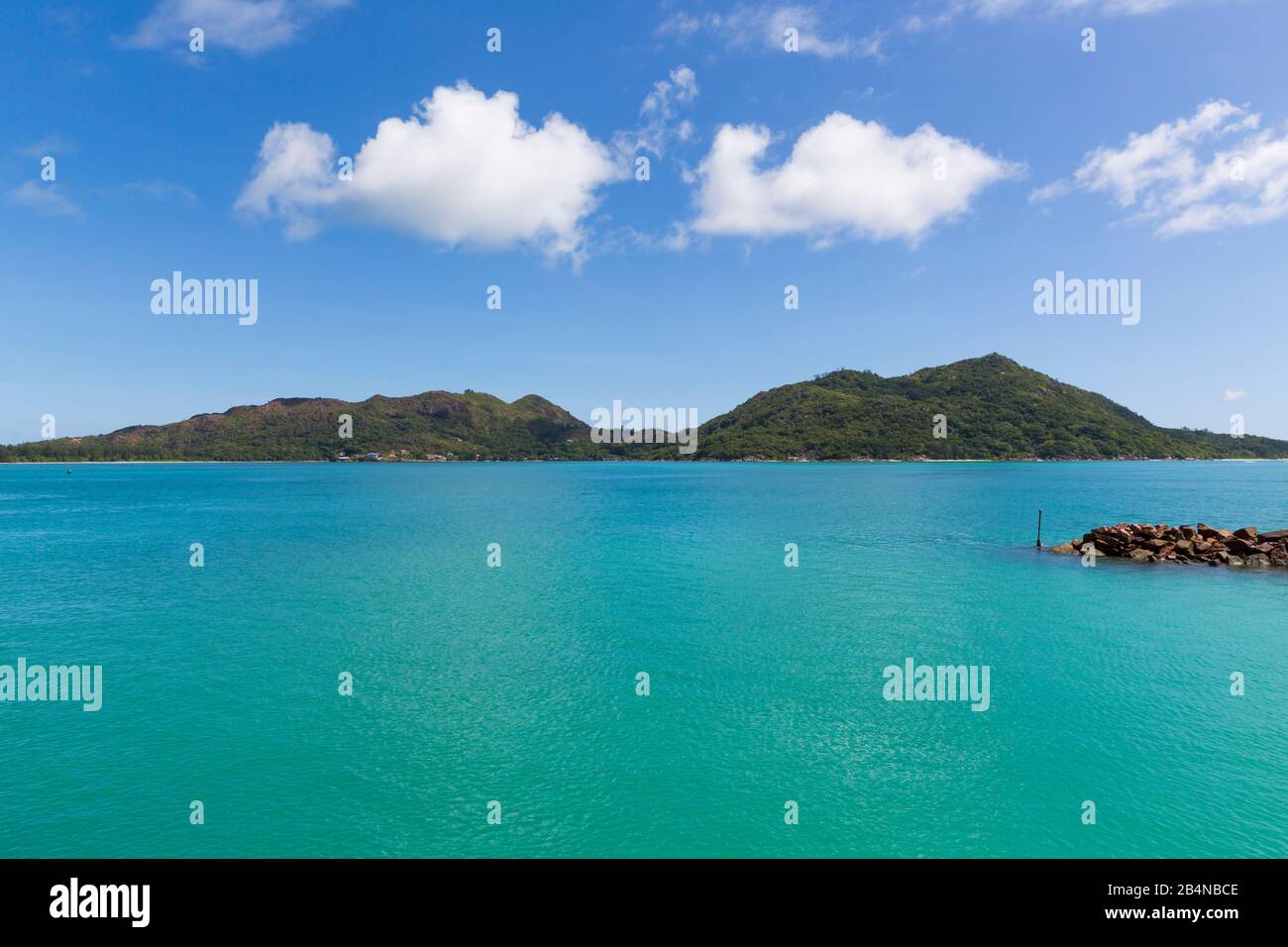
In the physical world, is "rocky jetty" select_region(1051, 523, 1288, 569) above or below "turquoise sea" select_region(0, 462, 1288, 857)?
above

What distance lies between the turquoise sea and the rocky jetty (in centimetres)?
386

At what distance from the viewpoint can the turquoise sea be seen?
550 inches

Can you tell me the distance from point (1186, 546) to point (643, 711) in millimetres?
49968

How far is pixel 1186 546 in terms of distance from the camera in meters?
46.2

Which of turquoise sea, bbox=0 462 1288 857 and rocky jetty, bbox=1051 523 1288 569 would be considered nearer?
turquoise sea, bbox=0 462 1288 857

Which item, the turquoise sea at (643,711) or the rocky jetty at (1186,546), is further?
the rocky jetty at (1186,546)

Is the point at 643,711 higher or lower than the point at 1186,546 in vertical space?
lower

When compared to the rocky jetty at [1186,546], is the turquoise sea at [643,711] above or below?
below

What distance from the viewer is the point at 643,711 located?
802 inches

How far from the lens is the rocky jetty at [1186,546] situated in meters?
44.6

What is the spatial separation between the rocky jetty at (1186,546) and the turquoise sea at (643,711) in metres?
3.86

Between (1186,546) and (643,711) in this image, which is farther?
(1186,546)

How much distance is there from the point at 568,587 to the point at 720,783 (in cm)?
2449
